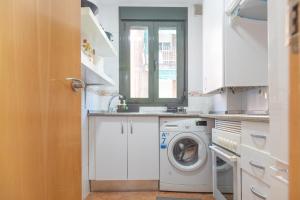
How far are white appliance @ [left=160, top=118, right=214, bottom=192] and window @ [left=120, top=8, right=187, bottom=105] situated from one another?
2.57 ft

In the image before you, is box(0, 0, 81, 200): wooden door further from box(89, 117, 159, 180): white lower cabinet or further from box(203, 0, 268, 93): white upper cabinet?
box(89, 117, 159, 180): white lower cabinet

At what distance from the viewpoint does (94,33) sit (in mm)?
2320

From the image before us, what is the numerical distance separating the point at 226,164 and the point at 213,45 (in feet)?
4.12

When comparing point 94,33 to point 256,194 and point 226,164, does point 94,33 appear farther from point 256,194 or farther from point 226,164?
point 256,194

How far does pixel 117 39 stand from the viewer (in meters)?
3.53

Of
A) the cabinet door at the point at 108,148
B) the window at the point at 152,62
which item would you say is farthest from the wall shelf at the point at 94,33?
the cabinet door at the point at 108,148

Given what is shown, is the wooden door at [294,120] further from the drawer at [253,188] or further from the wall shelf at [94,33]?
the wall shelf at [94,33]

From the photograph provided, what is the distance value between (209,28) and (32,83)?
2299mm

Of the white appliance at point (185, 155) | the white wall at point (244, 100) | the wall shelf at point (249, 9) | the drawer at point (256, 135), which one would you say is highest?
the wall shelf at point (249, 9)

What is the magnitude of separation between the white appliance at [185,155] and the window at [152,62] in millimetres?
784

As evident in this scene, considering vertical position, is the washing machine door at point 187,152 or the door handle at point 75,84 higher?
the door handle at point 75,84

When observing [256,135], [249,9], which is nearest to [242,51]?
[249,9]

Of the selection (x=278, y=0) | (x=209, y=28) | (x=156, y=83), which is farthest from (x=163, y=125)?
(x=278, y=0)

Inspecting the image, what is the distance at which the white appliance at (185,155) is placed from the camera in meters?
2.73
